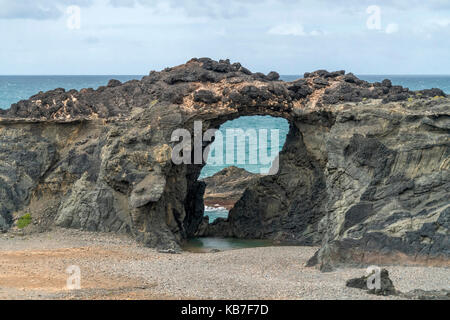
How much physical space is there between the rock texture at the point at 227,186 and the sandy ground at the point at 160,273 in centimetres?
1448

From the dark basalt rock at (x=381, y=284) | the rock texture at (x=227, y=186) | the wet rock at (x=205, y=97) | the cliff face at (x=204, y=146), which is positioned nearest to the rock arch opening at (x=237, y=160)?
the rock texture at (x=227, y=186)

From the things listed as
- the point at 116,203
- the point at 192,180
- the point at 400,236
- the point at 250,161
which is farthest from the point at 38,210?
the point at 250,161

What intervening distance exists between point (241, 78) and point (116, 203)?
6.49 meters

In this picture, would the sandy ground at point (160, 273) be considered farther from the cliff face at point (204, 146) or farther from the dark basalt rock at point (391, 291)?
the cliff face at point (204, 146)

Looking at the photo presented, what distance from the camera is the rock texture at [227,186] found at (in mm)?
41759

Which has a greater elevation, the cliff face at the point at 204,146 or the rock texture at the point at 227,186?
the cliff face at the point at 204,146

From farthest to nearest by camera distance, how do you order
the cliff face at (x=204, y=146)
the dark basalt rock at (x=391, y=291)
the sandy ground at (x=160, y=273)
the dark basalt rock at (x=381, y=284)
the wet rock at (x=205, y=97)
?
the wet rock at (x=205, y=97) → the cliff face at (x=204, y=146) → the sandy ground at (x=160, y=273) → the dark basalt rock at (x=381, y=284) → the dark basalt rock at (x=391, y=291)

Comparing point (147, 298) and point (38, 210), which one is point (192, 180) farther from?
point (147, 298)

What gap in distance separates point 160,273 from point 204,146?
29.0 feet

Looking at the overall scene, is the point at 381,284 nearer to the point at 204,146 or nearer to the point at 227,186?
the point at 204,146

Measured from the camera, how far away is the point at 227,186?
144 feet

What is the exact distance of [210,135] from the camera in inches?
1118

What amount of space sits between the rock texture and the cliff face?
998 centimetres

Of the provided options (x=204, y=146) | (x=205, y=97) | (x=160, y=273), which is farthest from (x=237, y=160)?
(x=160, y=273)
